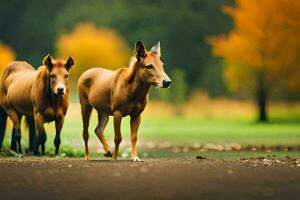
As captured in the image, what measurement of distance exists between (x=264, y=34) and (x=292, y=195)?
2610 cm


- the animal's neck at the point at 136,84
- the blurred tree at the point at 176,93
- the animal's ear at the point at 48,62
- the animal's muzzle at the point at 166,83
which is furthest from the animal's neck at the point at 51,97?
the blurred tree at the point at 176,93

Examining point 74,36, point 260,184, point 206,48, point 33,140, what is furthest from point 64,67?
point 206,48

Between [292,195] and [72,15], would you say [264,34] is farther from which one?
[292,195]

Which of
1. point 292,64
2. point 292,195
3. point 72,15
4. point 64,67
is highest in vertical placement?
point 72,15

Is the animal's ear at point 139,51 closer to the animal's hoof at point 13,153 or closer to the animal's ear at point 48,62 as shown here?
the animal's ear at point 48,62

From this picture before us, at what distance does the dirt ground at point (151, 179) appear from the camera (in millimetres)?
9727

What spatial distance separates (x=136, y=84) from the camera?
1350 centimetres

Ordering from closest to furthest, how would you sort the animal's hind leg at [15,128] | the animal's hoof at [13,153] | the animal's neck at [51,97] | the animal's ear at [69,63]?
1. the animal's ear at [69,63]
2. the animal's neck at [51,97]
3. the animal's hoof at [13,153]
4. the animal's hind leg at [15,128]

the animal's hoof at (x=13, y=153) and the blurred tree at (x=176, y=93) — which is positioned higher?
the blurred tree at (x=176, y=93)

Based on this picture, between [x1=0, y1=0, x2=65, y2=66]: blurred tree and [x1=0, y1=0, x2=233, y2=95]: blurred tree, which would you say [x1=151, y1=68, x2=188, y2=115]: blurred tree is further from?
[x1=0, y1=0, x2=65, y2=66]: blurred tree

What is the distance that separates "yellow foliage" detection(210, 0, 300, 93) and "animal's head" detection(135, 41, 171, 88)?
21.8m

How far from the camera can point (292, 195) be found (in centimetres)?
966

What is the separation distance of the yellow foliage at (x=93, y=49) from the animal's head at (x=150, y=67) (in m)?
26.6

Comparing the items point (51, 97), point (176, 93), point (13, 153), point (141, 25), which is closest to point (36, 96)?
point (51, 97)
